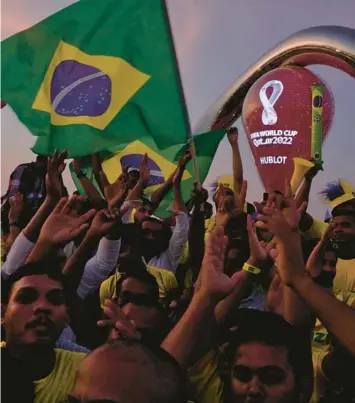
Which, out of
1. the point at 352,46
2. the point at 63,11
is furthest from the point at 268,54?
the point at 63,11

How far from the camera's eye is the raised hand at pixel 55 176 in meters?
2.83

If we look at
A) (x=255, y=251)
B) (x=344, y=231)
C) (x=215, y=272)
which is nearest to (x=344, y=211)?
(x=344, y=231)

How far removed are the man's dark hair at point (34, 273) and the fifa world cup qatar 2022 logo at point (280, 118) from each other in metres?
1.05

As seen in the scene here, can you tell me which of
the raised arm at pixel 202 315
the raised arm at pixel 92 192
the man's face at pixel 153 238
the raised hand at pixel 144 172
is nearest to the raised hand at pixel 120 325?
the raised arm at pixel 202 315

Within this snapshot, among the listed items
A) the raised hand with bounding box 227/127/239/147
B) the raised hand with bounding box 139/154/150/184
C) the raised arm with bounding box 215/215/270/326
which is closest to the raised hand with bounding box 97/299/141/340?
the raised arm with bounding box 215/215/270/326

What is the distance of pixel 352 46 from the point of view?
3.07 metres

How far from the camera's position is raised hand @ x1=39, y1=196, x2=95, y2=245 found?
9.05 feet

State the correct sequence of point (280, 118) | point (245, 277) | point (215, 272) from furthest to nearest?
point (280, 118), point (245, 277), point (215, 272)

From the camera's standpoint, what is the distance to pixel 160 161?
3.15 m

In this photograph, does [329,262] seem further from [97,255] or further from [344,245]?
[97,255]

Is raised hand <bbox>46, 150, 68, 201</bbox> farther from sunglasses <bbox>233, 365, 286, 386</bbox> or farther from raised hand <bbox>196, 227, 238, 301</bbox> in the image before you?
sunglasses <bbox>233, 365, 286, 386</bbox>

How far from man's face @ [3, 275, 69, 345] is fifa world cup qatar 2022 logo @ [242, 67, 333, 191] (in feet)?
3.65

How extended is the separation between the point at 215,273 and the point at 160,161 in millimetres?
748

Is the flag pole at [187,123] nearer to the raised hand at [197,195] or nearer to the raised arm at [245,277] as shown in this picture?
the raised hand at [197,195]
